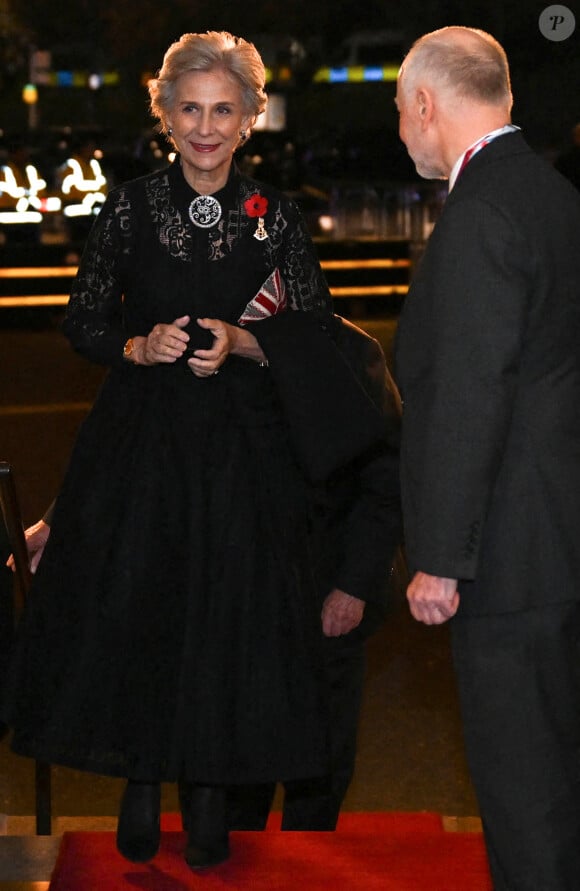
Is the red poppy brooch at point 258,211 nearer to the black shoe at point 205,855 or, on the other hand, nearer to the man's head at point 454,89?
the man's head at point 454,89

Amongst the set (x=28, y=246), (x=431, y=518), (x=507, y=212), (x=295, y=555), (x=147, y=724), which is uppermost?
(x=507, y=212)

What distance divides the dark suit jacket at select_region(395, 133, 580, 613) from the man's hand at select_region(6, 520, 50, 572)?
42.6 inches

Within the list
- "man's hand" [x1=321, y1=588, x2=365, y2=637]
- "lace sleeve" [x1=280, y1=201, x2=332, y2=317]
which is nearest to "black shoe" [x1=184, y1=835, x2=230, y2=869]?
"man's hand" [x1=321, y1=588, x2=365, y2=637]

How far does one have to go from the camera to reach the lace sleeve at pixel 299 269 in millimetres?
3363

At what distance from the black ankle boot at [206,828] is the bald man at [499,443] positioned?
0.63 meters

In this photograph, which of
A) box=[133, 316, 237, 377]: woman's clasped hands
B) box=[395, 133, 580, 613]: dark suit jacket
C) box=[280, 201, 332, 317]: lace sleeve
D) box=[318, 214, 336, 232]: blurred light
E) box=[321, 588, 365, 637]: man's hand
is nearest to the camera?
box=[395, 133, 580, 613]: dark suit jacket

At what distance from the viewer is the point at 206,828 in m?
3.29

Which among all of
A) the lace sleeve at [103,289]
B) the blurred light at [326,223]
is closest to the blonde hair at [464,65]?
the lace sleeve at [103,289]

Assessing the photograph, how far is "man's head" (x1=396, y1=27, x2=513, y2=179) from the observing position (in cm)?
275

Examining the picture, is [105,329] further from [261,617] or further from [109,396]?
[261,617]

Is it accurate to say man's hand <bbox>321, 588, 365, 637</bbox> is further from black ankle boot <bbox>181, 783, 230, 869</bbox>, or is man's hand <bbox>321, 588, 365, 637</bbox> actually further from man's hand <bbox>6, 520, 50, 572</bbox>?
man's hand <bbox>6, 520, 50, 572</bbox>

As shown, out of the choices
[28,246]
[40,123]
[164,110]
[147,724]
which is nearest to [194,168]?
[164,110]

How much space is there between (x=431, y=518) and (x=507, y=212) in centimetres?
52

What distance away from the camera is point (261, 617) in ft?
10.7
